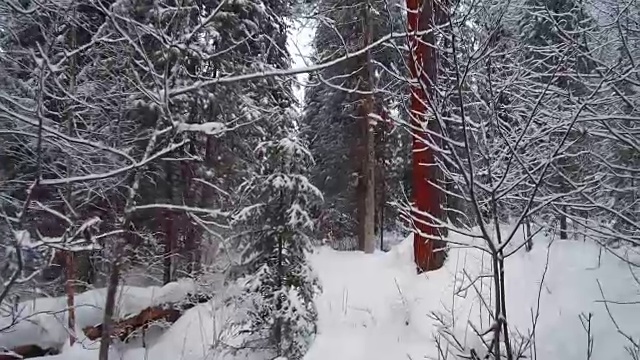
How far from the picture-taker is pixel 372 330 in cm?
641

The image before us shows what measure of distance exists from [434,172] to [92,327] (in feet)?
19.0

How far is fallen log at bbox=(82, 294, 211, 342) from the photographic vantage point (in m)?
7.99

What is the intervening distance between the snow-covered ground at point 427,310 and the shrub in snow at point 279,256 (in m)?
0.36

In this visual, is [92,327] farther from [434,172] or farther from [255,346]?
[434,172]

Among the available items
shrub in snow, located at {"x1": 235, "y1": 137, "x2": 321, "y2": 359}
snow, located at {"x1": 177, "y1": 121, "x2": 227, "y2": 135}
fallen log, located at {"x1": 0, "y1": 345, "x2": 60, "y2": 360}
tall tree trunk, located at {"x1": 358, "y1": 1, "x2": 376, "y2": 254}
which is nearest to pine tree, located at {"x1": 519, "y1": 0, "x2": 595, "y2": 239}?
snow, located at {"x1": 177, "y1": 121, "x2": 227, "y2": 135}

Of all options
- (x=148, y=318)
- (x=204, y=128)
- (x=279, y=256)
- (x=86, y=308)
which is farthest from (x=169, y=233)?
(x=204, y=128)

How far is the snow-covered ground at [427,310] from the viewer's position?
508 centimetres

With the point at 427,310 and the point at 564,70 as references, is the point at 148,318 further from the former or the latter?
the point at 564,70

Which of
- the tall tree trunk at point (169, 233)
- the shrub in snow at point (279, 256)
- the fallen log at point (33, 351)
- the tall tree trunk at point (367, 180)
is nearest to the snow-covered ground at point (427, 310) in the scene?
the fallen log at point (33, 351)

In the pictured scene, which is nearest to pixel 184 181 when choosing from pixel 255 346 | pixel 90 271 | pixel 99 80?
pixel 90 271

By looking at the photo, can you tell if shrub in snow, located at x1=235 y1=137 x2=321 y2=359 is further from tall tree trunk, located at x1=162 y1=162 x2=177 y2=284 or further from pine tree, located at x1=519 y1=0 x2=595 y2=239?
pine tree, located at x1=519 y1=0 x2=595 y2=239

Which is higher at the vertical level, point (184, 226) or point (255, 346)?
point (184, 226)

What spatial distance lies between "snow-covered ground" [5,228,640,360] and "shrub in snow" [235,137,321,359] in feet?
1.18

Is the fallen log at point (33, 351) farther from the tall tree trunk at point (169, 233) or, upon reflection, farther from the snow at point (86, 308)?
the tall tree trunk at point (169, 233)
